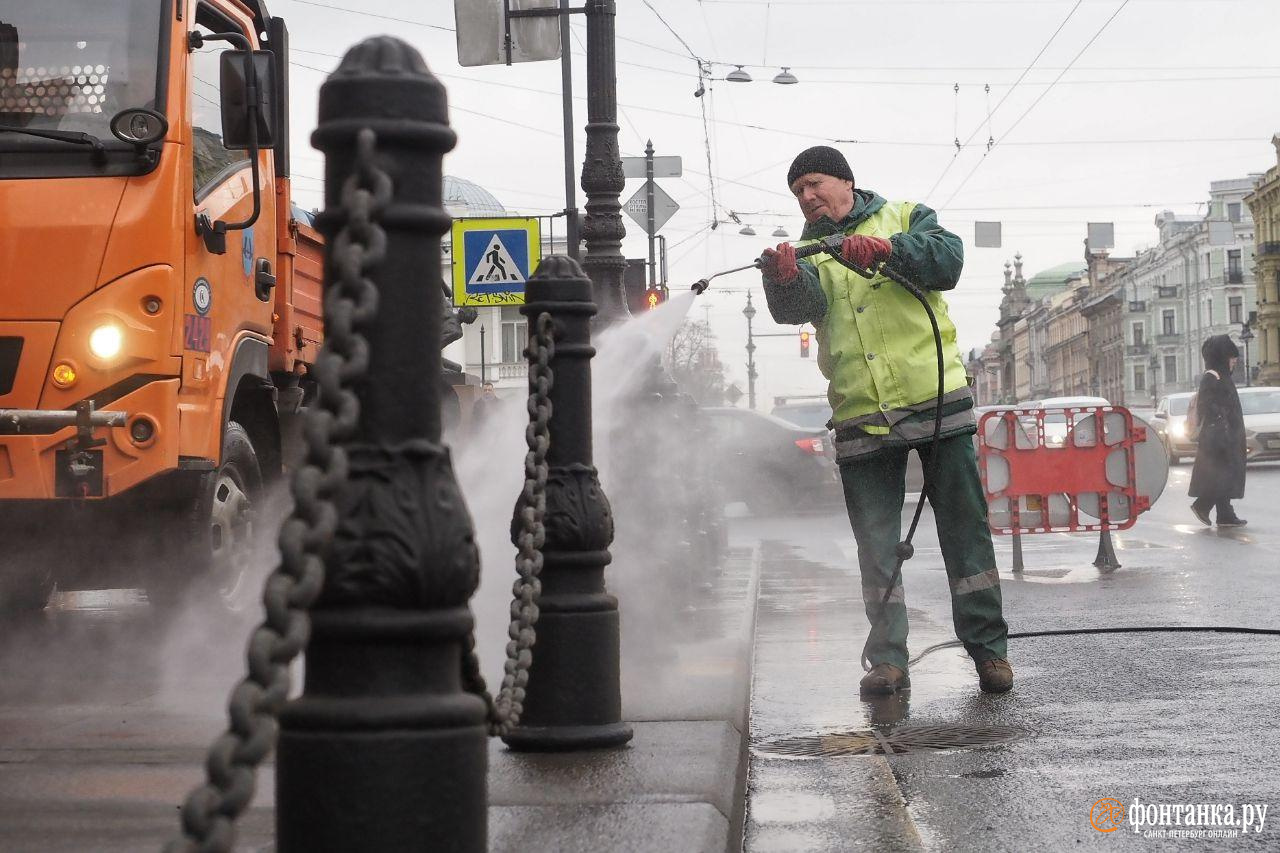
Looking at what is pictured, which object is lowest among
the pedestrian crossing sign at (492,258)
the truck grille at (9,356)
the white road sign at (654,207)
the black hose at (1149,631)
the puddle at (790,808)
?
the puddle at (790,808)

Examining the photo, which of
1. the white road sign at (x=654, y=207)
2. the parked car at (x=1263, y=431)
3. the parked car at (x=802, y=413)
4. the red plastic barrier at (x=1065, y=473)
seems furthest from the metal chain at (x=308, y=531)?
the parked car at (x=1263, y=431)

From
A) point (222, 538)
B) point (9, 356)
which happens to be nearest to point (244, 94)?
point (9, 356)

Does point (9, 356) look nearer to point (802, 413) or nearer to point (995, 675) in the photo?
point (995, 675)

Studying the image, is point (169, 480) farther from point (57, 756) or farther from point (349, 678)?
point (349, 678)

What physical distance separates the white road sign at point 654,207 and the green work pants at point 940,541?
18.8m

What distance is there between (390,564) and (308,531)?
0.79 ft

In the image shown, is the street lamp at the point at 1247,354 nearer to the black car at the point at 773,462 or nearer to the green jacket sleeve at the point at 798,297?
the black car at the point at 773,462

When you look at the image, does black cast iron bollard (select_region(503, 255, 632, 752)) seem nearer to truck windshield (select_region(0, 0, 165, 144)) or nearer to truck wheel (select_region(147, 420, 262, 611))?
truck wheel (select_region(147, 420, 262, 611))

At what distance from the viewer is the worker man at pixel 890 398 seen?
5.81 m

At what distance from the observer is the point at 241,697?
1829 millimetres

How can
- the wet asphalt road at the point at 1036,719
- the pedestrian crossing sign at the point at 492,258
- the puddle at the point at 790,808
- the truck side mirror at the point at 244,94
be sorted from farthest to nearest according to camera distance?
the pedestrian crossing sign at the point at 492,258, the truck side mirror at the point at 244,94, the puddle at the point at 790,808, the wet asphalt road at the point at 1036,719

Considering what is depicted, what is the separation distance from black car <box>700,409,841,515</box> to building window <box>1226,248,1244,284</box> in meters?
91.6

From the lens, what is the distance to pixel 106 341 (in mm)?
6141

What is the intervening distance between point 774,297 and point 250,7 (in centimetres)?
345
